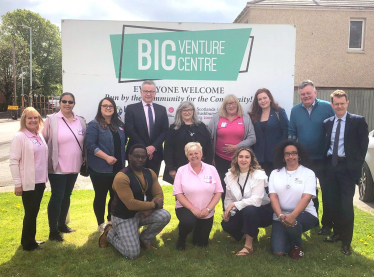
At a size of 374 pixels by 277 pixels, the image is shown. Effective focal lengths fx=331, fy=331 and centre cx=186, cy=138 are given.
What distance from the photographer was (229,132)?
443 centimetres

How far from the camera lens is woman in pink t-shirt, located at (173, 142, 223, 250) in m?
3.90

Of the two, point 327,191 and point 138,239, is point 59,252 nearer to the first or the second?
point 138,239

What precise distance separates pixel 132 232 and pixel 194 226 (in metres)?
0.73

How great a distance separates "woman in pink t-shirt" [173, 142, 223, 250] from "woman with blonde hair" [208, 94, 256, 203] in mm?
516

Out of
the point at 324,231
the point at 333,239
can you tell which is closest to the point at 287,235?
the point at 333,239

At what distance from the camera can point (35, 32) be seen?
50844mm

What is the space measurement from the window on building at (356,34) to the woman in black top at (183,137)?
1528cm

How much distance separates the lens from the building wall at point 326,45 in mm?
15992

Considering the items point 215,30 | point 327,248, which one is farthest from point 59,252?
point 215,30

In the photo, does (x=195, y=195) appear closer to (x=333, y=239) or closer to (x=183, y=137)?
(x=183, y=137)

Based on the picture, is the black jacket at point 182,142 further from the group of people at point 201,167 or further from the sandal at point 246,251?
the sandal at point 246,251

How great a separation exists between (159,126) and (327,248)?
258 cm

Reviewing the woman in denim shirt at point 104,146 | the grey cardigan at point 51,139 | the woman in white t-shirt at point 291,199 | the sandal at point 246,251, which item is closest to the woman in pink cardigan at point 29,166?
the grey cardigan at point 51,139

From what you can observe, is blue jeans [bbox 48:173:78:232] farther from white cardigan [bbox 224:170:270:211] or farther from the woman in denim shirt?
white cardigan [bbox 224:170:270:211]
